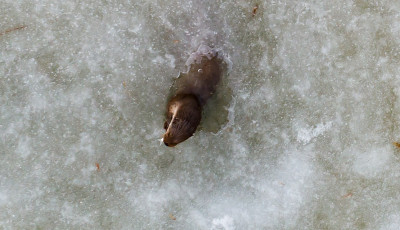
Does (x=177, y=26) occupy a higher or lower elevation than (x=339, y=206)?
higher

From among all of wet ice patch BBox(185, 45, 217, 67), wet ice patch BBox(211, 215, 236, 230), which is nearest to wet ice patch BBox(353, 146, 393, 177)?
wet ice patch BBox(211, 215, 236, 230)

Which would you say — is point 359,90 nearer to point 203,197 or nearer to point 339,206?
point 339,206

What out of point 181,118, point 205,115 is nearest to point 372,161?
point 205,115

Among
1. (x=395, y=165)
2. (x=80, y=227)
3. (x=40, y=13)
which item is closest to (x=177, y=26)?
(x=40, y=13)

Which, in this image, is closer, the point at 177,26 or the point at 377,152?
the point at 177,26

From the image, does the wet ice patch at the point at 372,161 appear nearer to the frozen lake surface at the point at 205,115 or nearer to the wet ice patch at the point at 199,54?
the frozen lake surface at the point at 205,115

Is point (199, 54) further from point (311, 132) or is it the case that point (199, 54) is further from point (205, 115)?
point (311, 132)
